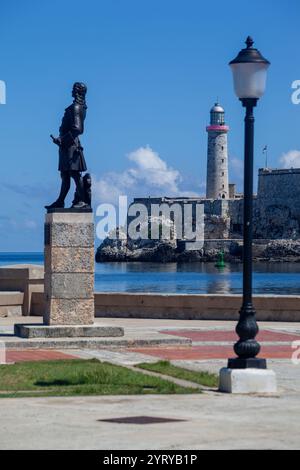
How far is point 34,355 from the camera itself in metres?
17.5

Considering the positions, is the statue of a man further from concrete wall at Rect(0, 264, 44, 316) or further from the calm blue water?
the calm blue water

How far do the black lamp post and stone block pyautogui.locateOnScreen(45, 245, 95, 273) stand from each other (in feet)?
20.3

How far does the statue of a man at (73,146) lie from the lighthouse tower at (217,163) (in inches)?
5852

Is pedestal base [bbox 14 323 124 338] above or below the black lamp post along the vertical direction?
below

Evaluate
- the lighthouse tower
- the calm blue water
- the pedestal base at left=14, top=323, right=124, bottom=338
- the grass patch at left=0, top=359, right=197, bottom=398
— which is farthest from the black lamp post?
the lighthouse tower

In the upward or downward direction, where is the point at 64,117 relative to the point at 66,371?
upward

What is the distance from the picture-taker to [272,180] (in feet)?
526

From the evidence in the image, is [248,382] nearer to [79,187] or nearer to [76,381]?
[76,381]

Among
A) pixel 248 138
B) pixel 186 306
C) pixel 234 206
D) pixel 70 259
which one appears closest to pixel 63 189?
pixel 70 259

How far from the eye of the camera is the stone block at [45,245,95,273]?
778 inches

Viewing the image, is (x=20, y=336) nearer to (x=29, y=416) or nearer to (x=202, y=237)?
(x=29, y=416)

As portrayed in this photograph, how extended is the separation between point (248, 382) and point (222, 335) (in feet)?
26.2

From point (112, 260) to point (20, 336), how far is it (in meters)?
161
